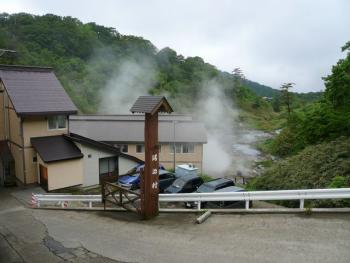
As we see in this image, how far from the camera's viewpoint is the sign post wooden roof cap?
976cm

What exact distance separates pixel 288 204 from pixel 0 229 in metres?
9.89

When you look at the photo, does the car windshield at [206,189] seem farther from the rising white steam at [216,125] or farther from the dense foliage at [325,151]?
the rising white steam at [216,125]

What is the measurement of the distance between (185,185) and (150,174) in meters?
7.96

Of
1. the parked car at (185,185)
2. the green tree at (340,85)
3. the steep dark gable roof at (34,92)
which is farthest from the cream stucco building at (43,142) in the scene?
the green tree at (340,85)

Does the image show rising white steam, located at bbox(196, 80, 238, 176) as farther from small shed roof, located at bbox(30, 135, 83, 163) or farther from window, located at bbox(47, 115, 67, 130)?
window, located at bbox(47, 115, 67, 130)

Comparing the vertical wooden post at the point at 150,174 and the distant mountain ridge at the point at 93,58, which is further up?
the distant mountain ridge at the point at 93,58

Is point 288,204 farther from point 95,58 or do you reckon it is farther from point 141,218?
point 95,58

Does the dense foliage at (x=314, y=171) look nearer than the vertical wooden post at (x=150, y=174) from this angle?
No

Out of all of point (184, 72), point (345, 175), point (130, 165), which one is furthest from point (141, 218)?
point (184, 72)

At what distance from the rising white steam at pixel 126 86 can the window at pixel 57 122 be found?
29.1m

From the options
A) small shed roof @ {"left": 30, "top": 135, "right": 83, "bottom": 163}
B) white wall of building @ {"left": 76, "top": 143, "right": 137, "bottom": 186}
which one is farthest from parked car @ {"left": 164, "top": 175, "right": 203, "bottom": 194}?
small shed roof @ {"left": 30, "top": 135, "right": 83, "bottom": 163}

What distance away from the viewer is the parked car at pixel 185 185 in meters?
17.3

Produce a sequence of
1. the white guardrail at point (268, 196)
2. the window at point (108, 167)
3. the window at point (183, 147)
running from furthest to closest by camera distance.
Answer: the window at point (183, 147), the window at point (108, 167), the white guardrail at point (268, 196)

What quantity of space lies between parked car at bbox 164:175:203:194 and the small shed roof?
648 centimetres
